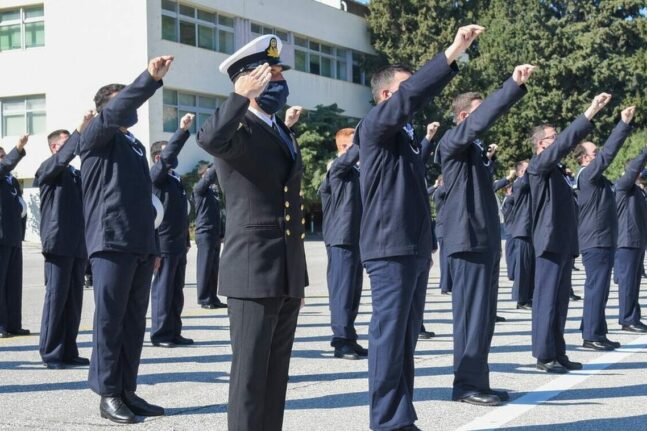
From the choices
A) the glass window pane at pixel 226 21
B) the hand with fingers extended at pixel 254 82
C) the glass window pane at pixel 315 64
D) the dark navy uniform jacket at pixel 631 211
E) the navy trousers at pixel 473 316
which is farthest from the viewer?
the glass window pane at pixel 315 64

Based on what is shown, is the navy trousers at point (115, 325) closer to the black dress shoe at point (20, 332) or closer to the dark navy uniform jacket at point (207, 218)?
the black dress shoe at point (20, 332)

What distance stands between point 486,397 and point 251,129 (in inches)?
119

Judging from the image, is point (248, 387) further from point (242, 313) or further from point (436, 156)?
point (436, 156)

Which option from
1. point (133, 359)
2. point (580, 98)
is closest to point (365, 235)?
point (133, 359)

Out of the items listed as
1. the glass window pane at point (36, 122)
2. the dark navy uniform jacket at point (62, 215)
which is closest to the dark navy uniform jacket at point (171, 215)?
the dark navy uniform jacket at point (62, 215)

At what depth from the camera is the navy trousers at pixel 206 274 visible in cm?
1309

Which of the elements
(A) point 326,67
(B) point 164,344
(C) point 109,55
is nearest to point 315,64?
(A) point 326,67

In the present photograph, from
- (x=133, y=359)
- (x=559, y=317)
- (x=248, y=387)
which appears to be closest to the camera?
(x=248, y=387)

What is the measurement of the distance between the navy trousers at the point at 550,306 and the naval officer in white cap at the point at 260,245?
3.74m

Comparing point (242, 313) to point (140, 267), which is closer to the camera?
point (242, 313)

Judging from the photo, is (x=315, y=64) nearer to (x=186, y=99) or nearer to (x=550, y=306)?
A: (x=186, y=99)

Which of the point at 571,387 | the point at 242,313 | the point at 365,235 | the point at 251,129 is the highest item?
the point at 251,129

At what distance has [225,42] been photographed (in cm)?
3788

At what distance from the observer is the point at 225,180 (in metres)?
4.51
